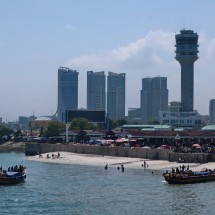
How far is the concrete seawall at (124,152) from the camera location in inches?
3698

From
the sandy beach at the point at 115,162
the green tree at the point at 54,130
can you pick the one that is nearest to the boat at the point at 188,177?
the sandy beach at the point at 115,162

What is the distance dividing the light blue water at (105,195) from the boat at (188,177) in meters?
1.01

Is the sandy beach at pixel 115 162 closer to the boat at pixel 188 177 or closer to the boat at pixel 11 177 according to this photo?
the boat at pixel 188 177

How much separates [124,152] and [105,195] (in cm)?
5351

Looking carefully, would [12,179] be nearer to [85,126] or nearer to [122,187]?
[122,187]

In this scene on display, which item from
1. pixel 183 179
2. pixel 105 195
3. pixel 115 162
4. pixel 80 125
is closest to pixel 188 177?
pixel 183 179

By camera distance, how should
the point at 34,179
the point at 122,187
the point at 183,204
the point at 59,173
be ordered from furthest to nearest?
the point at 59,173, the point at 34,179, the point at 122,187, the point at 183,204

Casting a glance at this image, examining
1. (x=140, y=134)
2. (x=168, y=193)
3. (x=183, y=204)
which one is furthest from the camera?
(x=140, y=134)

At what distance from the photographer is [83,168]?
9925 centimetres

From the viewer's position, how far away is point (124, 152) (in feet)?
381

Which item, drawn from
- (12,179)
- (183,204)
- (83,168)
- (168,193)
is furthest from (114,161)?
(183,204)

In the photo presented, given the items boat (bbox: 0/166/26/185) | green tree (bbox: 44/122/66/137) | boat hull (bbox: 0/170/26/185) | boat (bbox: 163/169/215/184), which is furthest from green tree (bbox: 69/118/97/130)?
boat (bbox: 163/169/215/184)

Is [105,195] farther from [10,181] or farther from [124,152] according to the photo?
[124,152]

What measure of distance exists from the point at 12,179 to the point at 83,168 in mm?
26556
